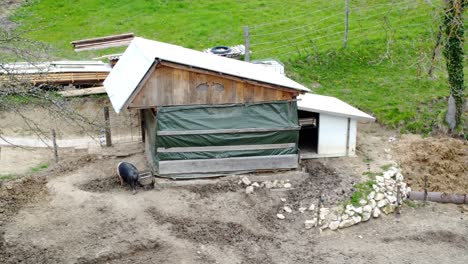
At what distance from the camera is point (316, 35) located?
29.4m

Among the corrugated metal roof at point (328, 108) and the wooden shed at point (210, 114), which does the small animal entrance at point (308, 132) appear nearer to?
the corrugated metal roof at point (328, 108)

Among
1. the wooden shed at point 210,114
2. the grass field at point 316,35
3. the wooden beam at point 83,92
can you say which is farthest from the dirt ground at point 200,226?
the wooden beam at point 83,92

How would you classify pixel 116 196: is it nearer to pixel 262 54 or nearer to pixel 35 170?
pixel 35 170

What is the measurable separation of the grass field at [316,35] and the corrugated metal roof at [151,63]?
5.66 m

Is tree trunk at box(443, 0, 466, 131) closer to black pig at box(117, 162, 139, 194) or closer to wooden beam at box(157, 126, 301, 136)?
wooden beam at box(157, 126, 301, 136)

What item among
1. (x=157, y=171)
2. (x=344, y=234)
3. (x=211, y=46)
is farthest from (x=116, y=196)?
(x=211, y=46)

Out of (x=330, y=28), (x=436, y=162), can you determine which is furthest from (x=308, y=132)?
(x=330, y=28)

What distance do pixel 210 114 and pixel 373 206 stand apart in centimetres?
543

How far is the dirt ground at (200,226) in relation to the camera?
51.9 ft

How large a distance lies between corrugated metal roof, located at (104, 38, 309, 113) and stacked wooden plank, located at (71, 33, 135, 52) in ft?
26.4

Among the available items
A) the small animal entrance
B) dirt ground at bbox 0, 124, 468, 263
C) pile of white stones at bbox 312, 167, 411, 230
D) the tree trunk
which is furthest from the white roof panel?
the tree trunk

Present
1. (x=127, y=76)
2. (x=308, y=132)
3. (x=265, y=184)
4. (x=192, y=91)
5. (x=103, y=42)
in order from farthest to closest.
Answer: (x=103, y=42), (x=308, y=132), (x=127, y=76), (x=265, y=184), (x=192, y=91)

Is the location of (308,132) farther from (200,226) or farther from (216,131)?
(200,226)

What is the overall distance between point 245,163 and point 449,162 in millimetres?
6498
